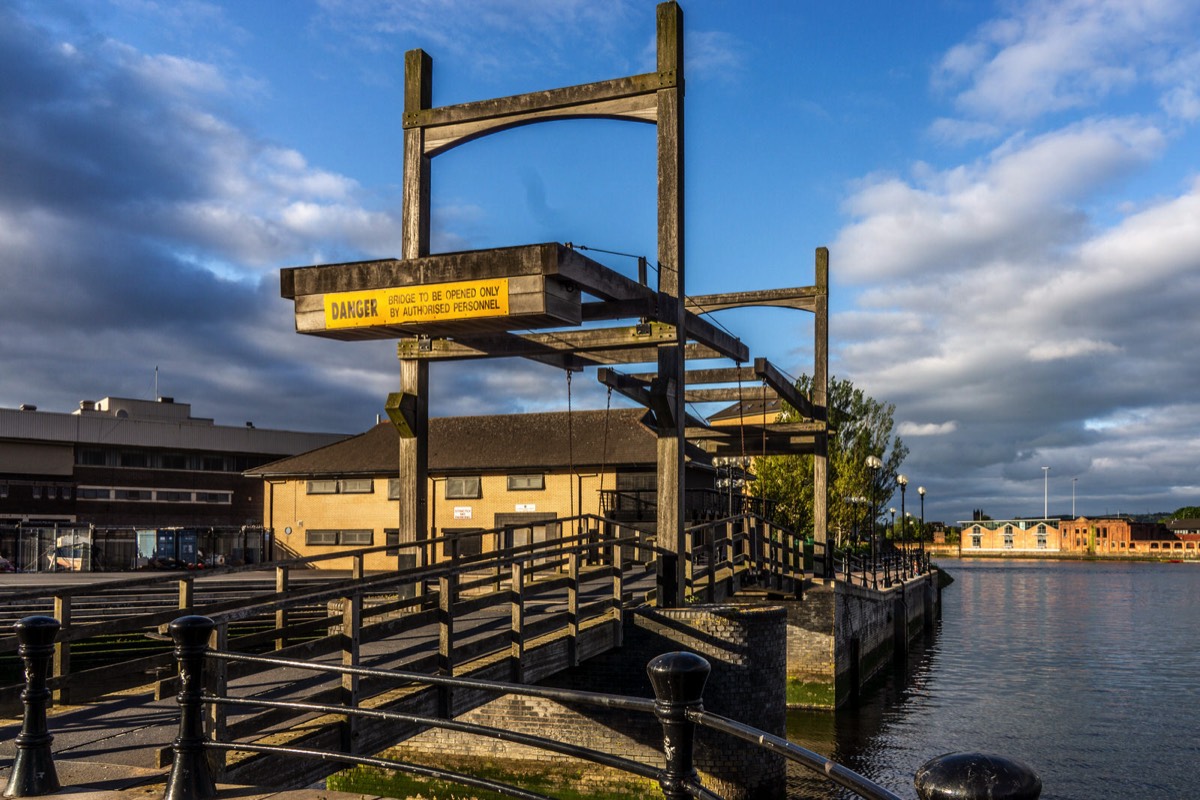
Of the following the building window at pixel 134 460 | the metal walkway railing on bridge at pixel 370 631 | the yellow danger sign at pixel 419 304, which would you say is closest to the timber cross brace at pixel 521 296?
the yellow danger sign at pixel 419 304

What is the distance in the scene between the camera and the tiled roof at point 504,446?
36.7m

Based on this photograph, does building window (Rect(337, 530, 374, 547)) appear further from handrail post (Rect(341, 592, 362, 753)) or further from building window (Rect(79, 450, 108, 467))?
handrail post (Rect(341, 592, 362, 753))

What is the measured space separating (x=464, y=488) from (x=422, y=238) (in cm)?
2608

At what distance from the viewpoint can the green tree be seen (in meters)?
47.7

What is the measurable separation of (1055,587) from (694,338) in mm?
83753

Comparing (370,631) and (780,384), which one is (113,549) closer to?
(780,384)

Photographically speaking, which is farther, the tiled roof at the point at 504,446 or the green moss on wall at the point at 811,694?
the tiled roof at the point at 504,446

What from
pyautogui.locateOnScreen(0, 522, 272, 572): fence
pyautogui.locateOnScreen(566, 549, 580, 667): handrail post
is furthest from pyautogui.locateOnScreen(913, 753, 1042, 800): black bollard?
pyautogui.locateOnScreen(0, 522, 272, 572): fence

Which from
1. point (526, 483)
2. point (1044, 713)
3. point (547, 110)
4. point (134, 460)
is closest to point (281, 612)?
point (547, 110)

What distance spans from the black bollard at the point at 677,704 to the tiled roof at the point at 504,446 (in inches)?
1199

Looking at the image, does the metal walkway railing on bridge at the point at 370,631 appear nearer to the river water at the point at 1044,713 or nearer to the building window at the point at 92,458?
the river water at the point at 1044,713

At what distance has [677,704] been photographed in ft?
13.9

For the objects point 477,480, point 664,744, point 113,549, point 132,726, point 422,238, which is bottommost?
point 113,549

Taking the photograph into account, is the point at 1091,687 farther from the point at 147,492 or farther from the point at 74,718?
the point at 147,492
